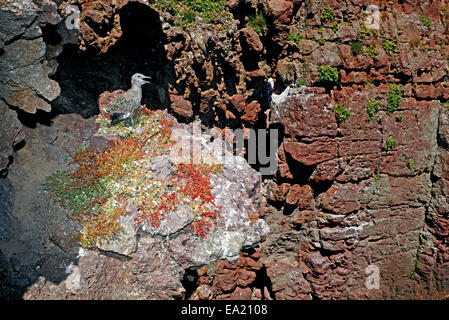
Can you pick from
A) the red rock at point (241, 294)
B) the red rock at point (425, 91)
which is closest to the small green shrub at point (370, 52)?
the red rock at point (425, 91)

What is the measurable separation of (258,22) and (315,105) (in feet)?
14.3

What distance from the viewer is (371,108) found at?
12.2 meters

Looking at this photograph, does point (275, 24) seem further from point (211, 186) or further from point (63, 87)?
point (63, 87)

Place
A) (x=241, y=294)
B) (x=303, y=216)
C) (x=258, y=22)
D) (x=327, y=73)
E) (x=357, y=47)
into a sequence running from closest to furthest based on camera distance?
1. (x=327, y=73)
2. (x=357, y=47)
3. (x=258, y=22)
4. (x=303, y=216)
5. (x=241, y=294)

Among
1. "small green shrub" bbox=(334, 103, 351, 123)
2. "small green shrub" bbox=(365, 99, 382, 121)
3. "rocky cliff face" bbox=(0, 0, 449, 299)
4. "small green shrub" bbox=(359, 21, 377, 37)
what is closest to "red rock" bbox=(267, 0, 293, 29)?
"rocky cliff face" bbox=(0, 0, 449, 299)

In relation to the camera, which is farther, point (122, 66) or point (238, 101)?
point (238, 101)

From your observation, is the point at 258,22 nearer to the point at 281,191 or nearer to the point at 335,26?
the point at 335,26

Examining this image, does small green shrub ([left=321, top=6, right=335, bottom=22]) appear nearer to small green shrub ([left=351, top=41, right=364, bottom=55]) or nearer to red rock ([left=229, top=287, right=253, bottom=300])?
small green shrub ([left=351, top=41, right=364, bottom=55])

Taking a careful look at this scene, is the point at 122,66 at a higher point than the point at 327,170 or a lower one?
higher

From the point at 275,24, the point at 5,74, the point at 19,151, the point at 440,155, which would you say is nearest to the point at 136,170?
the point at 19,151

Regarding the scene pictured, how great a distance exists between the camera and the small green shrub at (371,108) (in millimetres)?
12172

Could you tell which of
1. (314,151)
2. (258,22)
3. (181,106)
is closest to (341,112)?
(314,151)

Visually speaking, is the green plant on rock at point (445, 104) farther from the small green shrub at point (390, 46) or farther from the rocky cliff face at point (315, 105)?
the small green shrub at point (390, 46)

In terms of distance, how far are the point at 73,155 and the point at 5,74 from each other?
318 cm
